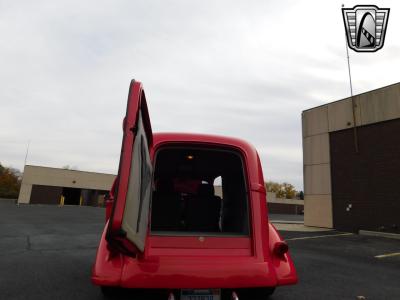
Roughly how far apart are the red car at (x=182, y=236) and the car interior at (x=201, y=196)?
1 cm

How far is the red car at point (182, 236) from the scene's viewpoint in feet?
7.06

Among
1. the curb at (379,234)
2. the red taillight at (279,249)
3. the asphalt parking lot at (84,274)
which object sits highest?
the red taillight at (279,249)

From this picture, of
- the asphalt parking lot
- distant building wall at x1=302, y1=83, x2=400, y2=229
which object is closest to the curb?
distant building wall at x1=302, y1=83, x2=400, y2=229

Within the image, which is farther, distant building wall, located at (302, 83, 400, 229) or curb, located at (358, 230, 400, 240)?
distant building wall, located at (302, 83, 400, 229)

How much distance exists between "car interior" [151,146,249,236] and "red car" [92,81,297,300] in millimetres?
12

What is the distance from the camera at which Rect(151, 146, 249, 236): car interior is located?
3.41 metres

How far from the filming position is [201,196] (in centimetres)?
388

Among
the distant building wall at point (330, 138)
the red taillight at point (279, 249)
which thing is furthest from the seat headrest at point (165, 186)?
the distant building wall at point (330, 138)

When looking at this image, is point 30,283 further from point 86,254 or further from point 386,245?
point 386,245

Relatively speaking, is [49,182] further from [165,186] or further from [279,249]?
[279,249]

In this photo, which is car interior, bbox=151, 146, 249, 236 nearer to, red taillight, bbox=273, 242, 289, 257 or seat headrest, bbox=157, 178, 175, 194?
seat headrest, bbox=157, 178, 175, 194

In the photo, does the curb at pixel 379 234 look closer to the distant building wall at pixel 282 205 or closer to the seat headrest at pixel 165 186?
the seat headrest at pixel 165 186

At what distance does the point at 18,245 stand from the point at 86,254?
2.22 m

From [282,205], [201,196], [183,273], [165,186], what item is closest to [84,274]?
[165,186]
